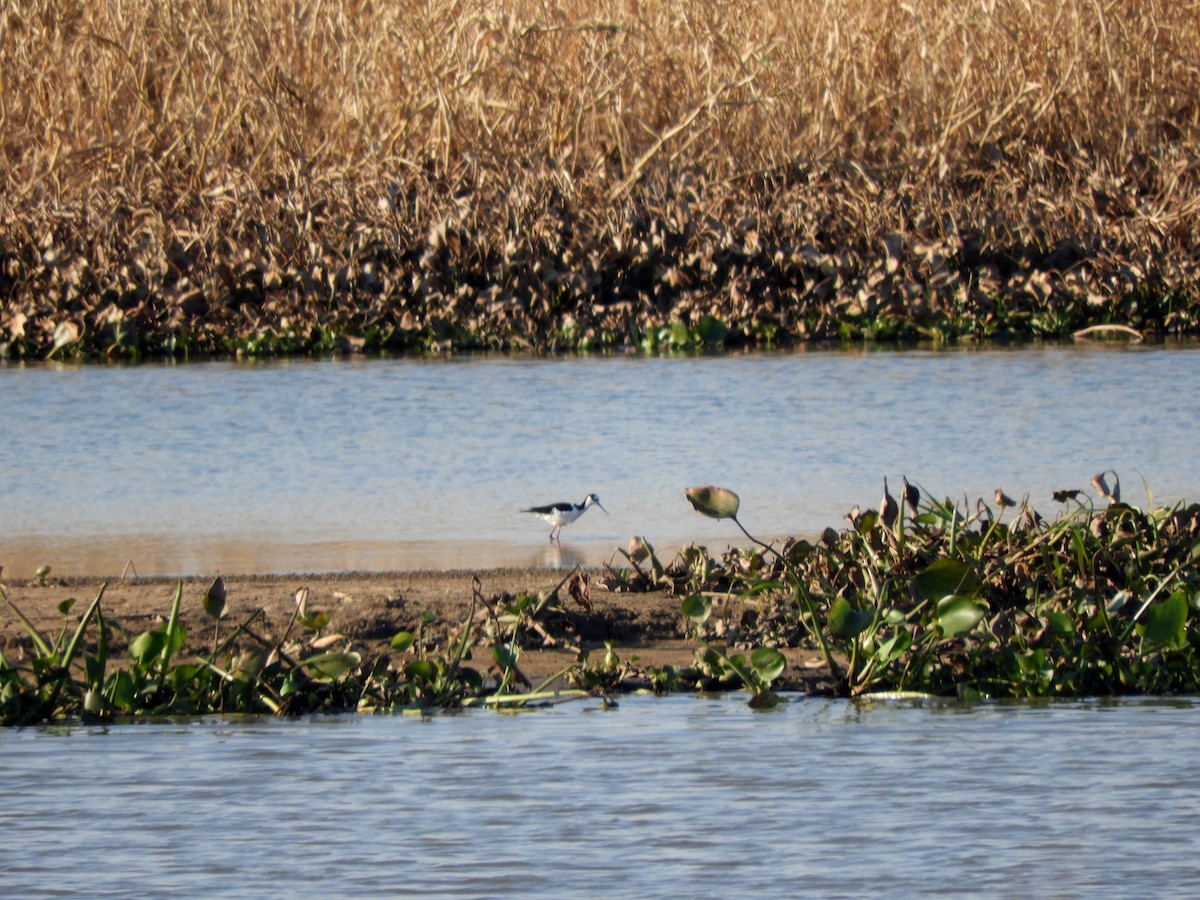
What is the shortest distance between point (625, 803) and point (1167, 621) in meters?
1.86

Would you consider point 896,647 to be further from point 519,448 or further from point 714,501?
A: point 519,448

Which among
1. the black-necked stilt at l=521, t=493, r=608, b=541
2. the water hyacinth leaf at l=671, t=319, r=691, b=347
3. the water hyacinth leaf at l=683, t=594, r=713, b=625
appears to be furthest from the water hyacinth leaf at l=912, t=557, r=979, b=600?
the water hyacinth leaf at l=671, t=319, r=691, b=347

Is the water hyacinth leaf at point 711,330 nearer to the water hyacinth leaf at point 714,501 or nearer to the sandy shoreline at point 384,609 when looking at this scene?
the sandy shoreline at point 384,609

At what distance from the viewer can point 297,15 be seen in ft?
59.3

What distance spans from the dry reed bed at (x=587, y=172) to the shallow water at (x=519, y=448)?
1.61 metres

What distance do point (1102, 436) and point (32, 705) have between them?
21.1ft

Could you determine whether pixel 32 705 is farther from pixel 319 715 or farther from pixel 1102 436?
pixel 1102 436

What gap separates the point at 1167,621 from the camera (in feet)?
19.5

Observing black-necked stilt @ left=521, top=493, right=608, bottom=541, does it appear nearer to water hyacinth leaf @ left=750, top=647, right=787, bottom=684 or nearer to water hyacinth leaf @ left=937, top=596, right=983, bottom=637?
water hyacinth leaf @ left=750, top=647, right=787, bottom=684

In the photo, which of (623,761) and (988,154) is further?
(988,154)

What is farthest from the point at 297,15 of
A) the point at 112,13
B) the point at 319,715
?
the point at 319,715

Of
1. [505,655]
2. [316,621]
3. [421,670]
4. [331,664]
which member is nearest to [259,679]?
[331,664]

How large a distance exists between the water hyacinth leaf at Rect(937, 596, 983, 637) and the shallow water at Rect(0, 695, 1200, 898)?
0.24 meters

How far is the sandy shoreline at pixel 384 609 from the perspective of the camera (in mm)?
6602
